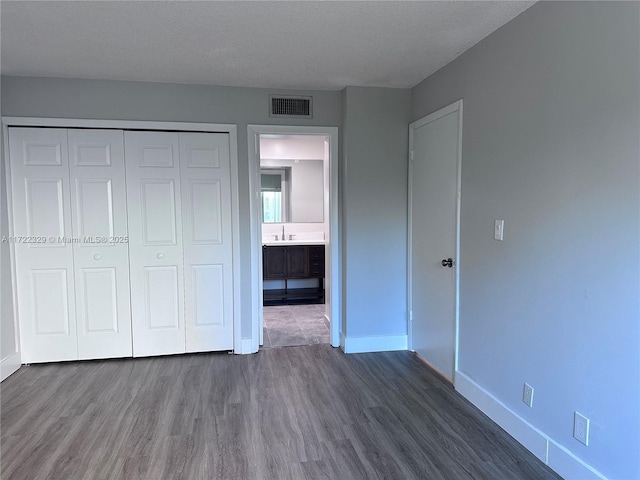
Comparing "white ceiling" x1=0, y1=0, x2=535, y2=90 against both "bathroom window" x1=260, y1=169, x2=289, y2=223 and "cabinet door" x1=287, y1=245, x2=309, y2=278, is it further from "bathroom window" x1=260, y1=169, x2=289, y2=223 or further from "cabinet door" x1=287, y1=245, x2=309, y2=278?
"cabinet door" x1=287, y1=245, x2=309, y2=278

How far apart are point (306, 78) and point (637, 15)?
2259 mm

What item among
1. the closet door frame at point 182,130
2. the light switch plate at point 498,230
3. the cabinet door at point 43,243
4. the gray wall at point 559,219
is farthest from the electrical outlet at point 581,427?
the cabinet door at point 43,243

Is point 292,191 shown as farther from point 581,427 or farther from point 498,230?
point 581,427

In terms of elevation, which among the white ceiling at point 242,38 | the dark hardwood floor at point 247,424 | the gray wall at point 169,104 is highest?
the white ceiling at point 242,38

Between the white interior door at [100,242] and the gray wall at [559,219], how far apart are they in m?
2.73

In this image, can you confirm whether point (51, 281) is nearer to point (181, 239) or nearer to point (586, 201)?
point (181, 239)

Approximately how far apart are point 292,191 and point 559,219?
425cm

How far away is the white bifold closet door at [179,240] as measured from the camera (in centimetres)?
348

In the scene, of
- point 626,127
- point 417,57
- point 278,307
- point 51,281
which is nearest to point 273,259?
point 278,307

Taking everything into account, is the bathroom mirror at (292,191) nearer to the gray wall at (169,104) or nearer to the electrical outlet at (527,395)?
the gray wall at (169,104)

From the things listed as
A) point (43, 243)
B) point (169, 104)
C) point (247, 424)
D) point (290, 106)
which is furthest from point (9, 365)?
point (290, 106)

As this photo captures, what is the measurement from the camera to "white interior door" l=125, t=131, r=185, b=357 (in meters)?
3.46

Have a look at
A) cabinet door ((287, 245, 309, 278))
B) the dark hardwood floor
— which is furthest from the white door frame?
cabinet door ((287, 245, 309, 278))

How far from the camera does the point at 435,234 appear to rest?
3.23 meters
